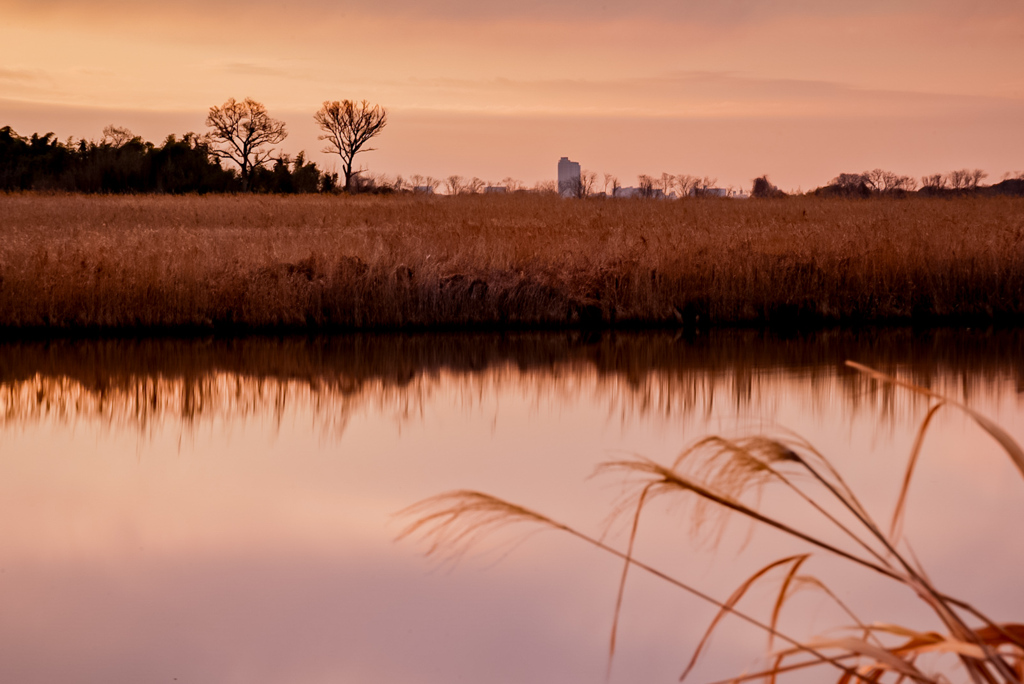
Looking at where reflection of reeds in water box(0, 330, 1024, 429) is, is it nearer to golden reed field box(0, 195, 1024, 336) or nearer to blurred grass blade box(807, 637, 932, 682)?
golden reed field box(0, 195, 1024, 336)

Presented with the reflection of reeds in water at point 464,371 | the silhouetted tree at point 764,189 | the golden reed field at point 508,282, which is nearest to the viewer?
the reflection of reeds in water at point 464,371

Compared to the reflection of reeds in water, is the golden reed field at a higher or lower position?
higher

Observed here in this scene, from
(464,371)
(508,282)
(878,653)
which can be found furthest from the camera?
(508,282)

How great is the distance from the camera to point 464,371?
822 cm

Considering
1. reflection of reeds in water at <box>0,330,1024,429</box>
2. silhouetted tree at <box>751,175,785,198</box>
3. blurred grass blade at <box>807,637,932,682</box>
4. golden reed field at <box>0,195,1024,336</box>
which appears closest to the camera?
blurred grass blade at <box>807,637,932,682</box>

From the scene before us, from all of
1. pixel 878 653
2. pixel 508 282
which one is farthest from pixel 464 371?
pixel 878 653

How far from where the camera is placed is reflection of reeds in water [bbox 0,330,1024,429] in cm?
696

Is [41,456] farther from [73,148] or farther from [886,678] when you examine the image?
[73,148]

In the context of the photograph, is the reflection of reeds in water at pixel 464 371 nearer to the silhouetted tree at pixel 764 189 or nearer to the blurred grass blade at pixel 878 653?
the blurred grass blade at pixel 878 653

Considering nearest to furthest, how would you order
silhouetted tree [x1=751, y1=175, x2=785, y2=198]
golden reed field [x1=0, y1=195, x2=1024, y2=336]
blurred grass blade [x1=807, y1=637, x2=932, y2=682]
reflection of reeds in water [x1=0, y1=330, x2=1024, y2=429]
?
1. blurred grass blade [x1=807, y1=637, x2=932, y2=682]
2. reflection of reeds in water [x1=0, y1=330, x2=1024, y2=429]
3. golden reed field [x1=0, y1=195, x2=1024, y2=336]
4. silhouetted tree [x1=751, y1=175, x2=785, y2=198]

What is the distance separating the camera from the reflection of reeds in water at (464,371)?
274 inches

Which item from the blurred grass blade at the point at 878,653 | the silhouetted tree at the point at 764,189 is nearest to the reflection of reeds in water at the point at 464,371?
the blurred grass blade at the point at 878,653

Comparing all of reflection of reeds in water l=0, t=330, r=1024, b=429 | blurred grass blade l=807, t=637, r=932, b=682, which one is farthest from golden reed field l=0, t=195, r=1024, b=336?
blurred grass blade l=807, t=637, r=932, b=682

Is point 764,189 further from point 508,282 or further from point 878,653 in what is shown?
point 878,653
